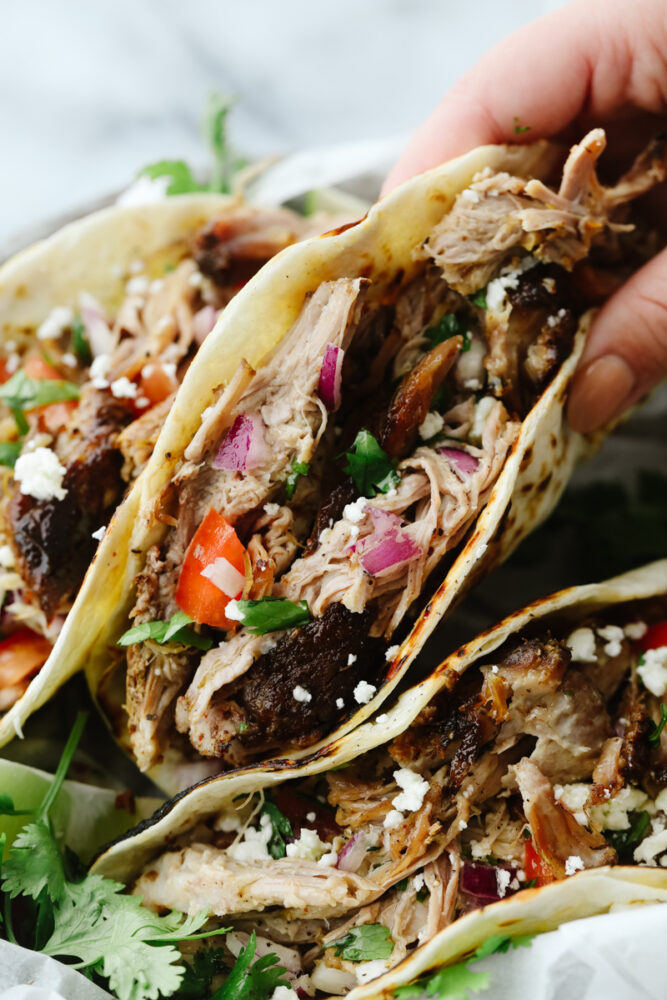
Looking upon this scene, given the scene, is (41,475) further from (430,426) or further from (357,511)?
(430,426)

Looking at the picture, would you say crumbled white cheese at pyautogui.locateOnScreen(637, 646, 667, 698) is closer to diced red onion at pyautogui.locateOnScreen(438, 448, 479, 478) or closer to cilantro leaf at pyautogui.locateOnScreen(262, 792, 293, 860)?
diced red onion at pyautogui.locateOnScreen(438, 448, 479, 478)

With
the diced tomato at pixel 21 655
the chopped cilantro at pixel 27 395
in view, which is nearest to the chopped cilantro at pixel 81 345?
the chopped cilantro at pixel 27 395

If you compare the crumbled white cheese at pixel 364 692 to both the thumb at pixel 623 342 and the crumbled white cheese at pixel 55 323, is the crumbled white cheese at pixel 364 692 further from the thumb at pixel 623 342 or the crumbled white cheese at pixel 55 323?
the crumbled white cheese at pixel 55 323

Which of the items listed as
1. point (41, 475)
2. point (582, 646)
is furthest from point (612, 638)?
point (41, 475)

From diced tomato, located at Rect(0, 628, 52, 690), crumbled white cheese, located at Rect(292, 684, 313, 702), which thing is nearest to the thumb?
crumbled white cheese, located at Rect(292, 684, 313, 702)

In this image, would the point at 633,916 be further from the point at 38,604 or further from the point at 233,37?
the point at 233,37

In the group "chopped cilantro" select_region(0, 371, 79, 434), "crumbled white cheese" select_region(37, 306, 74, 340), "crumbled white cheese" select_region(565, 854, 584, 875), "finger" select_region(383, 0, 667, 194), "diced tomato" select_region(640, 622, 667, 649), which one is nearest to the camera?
"crumbled white cheese" select_region(565, 854, 584, 875)
